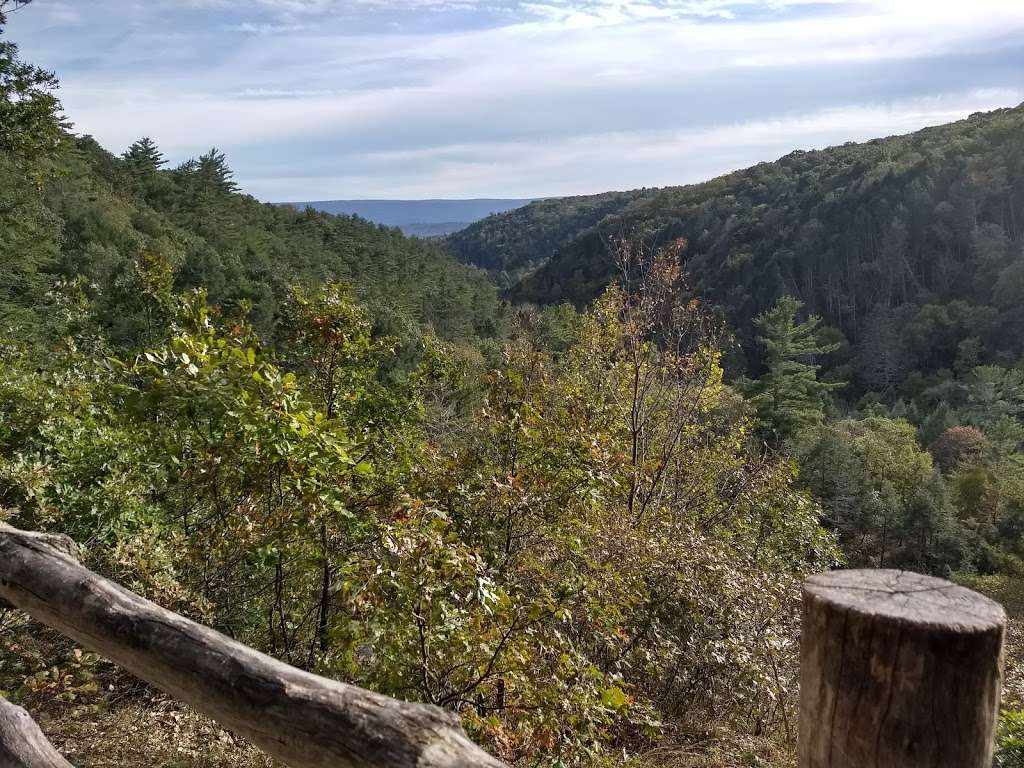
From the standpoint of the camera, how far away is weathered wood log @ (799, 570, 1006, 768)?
112cm

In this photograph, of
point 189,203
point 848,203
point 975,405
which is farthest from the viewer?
point 848,203

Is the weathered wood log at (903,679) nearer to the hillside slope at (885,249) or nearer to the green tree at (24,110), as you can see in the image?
the green tree at (24,110)

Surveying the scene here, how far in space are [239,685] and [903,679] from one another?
1447mm

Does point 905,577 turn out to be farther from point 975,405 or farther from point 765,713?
point 975,405

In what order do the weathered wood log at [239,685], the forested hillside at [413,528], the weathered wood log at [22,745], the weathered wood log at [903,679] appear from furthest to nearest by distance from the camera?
the forested hillside at [413,528], the weathered wood log at [22,745], the weathered wood log at [239,685], the weathered wood log at [903,679]

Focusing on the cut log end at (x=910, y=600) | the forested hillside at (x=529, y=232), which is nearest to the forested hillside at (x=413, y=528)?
the cut log end at (x=910, y=600)

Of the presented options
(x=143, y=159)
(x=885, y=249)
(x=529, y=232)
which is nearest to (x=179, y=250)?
(x=143, y=159)

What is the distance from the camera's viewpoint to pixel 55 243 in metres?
27.4

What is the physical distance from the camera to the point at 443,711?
159 cm

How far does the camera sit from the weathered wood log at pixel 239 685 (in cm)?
153

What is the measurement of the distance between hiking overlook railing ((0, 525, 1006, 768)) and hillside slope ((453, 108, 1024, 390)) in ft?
257

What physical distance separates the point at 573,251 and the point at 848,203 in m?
42.9

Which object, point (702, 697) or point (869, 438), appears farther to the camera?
point (869, 438)

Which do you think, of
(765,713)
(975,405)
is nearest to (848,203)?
(975,405)
